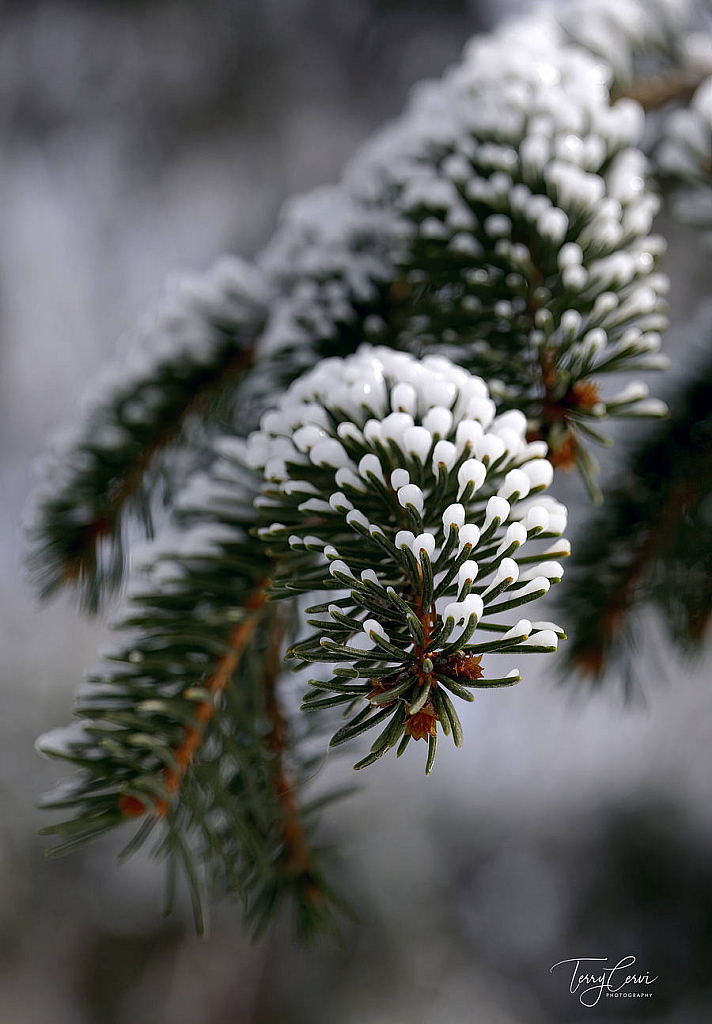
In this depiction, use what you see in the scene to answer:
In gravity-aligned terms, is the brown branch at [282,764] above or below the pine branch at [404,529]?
below

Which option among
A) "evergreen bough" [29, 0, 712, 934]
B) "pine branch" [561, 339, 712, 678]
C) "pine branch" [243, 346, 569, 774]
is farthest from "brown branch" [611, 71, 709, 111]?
"pine branch" [243, 346, 569, 774]

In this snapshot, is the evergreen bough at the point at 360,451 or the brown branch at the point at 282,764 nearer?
the evergreen bough at the point at 360,451

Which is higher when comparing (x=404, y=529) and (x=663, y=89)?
(x=663, y=89)
